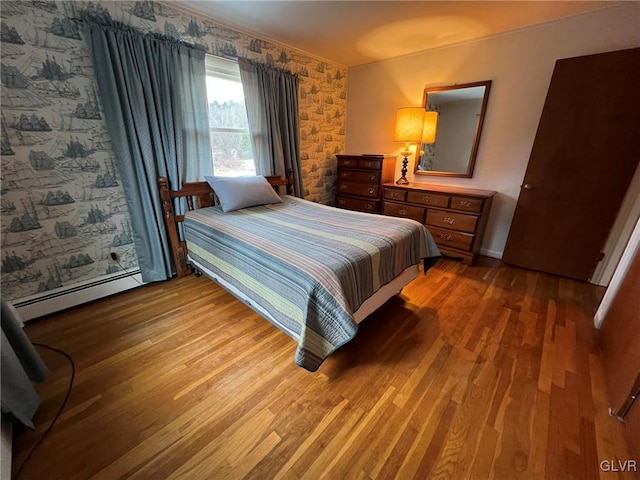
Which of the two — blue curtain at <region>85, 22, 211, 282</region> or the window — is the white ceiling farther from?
blue curtain at <region>85, 22, 211, 282</region>

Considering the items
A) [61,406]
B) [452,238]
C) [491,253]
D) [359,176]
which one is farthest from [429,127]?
[61,406]

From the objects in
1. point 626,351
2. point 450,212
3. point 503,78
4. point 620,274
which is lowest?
point 626,351

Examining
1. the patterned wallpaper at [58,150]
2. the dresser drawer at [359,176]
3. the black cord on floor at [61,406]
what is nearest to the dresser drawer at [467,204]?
the dresser drawer at [359,176]

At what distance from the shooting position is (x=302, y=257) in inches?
57.3

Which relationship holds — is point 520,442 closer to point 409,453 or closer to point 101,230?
point 409,453

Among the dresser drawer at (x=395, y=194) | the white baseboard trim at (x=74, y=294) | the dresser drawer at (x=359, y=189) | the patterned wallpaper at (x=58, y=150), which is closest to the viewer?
the patterned wallpaper at (x=58, y=150)

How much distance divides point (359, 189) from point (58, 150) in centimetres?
295

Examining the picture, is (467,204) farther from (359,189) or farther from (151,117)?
(151,117)

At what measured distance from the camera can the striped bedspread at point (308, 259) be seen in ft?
4.33

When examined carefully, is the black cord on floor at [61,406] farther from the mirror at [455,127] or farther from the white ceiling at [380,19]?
the mirror at [455,127]

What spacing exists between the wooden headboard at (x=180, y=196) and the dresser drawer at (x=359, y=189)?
5.86ft

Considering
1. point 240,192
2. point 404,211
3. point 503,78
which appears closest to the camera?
point 240,192

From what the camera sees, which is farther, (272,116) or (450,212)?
(272,116)

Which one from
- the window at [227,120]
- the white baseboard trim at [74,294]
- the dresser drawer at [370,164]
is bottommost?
the white baseboard trim at [74,294]
